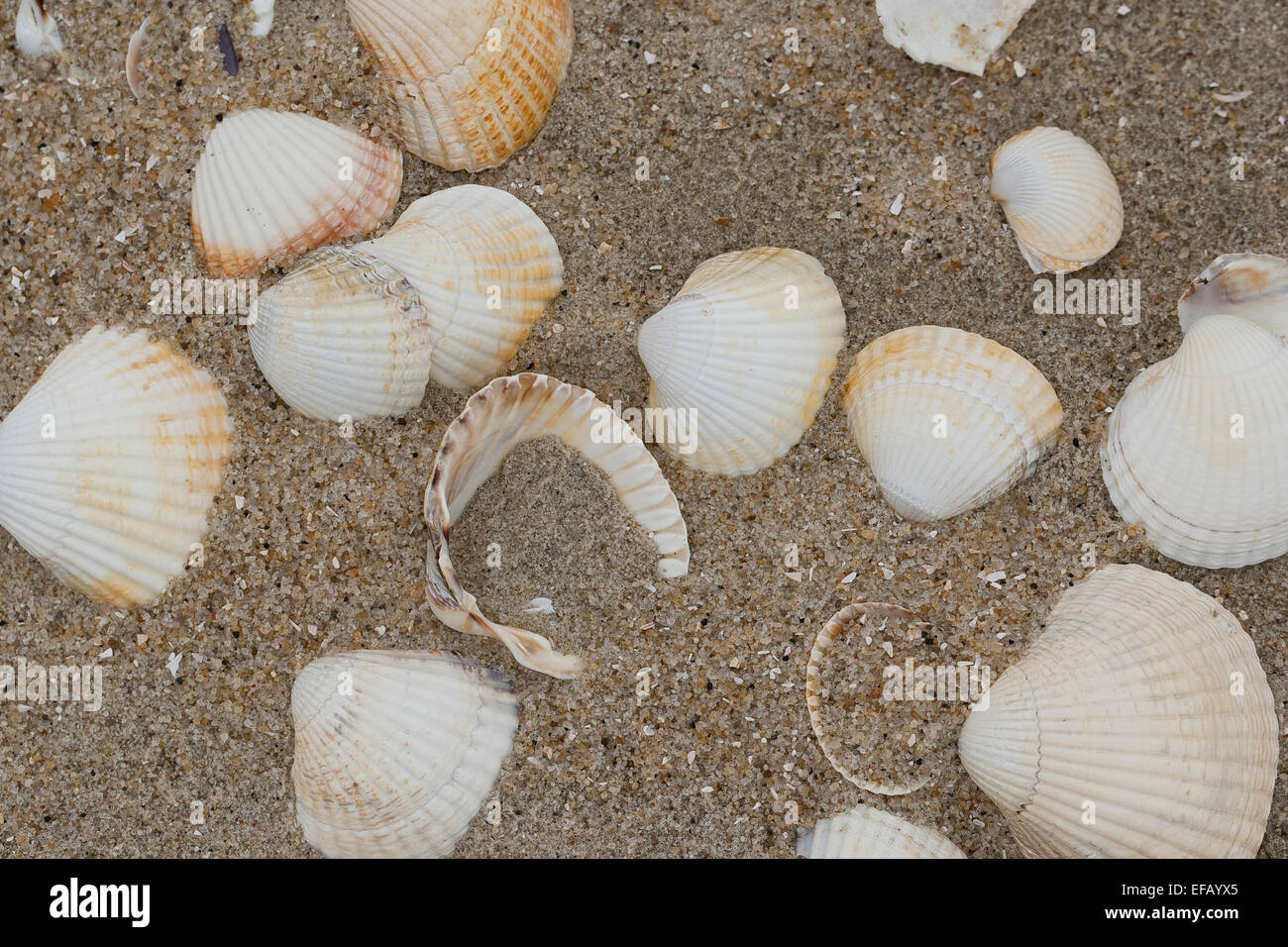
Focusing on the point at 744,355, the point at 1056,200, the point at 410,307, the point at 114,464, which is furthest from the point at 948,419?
the point at 114,464

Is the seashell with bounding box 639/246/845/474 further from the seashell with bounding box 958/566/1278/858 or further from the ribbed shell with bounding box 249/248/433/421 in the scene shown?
the seashell with bounding box 958/566/1278/858

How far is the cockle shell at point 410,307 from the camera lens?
7.80 feet

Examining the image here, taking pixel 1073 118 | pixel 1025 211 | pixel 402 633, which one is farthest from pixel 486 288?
pixel 1073 118

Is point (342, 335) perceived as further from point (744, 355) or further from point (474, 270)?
point (744, 355)

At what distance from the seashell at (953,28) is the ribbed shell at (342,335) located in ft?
4.43

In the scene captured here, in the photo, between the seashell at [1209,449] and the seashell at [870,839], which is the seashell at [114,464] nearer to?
the seashell at [870,839]

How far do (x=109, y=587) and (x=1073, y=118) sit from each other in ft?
8.40

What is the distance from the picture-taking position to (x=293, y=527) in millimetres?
2539

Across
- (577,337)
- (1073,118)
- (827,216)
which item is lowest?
(577,337)

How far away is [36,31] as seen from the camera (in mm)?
2635

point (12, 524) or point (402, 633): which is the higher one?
point (12, 524)

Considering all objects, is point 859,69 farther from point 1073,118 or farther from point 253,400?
point 253,400

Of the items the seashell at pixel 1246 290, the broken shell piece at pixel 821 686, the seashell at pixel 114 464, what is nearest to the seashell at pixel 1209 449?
the seashell at pixel 1246 290

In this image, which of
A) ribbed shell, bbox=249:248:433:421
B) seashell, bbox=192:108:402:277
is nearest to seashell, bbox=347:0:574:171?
seashell, bbox=192:108:402:277
